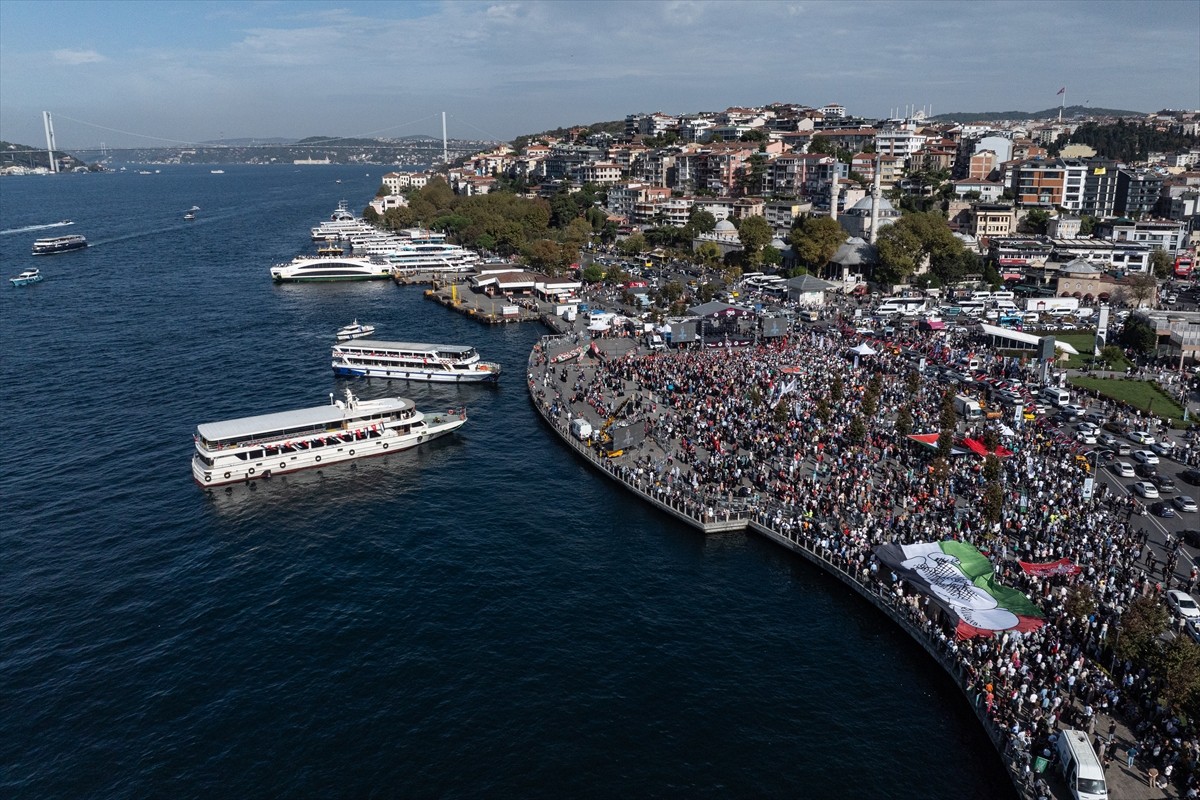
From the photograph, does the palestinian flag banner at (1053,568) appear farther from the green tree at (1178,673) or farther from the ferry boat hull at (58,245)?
the ferry boat hull at (58,245)

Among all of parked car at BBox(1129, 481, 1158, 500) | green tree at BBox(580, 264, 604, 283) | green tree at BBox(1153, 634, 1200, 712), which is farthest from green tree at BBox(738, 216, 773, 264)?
green tree at BBox(1153, 634, 1200, 712)

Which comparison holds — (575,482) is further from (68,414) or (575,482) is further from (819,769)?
(68,414)

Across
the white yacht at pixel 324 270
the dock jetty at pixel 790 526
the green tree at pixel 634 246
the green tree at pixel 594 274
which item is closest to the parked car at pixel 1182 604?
the dock jetty at pixel 790 526

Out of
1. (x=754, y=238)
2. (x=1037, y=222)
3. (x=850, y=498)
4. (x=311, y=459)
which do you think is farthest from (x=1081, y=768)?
(x=1037, y=222)

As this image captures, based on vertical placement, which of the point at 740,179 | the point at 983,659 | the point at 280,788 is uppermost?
the point at 740,179

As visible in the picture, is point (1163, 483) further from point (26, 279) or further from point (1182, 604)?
point (26, 279)

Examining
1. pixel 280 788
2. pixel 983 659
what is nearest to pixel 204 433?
pixel 280 788

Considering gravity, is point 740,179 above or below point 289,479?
above
